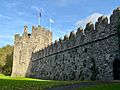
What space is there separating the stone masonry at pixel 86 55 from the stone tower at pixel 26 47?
152 inches

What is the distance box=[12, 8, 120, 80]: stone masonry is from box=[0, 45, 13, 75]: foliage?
23.6 metres

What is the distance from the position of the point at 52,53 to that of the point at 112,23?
15.1 meters

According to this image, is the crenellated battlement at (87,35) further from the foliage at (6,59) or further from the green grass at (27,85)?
the foliage at (6,59)

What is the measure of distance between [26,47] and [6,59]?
71.3 ft

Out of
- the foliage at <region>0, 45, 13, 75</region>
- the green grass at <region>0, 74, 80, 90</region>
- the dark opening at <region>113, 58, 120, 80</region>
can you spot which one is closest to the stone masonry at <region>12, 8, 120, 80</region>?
the dark opening at <region>113, 58, 120, 80</region>

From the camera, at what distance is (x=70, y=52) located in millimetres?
28047

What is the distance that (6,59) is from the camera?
215ft

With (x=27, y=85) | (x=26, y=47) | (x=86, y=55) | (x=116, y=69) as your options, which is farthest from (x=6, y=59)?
(x=27, y=85)

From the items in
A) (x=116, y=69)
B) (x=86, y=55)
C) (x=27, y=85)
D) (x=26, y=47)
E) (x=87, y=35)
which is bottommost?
(x=27, y=85)

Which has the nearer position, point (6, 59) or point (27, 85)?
point (27, 85)

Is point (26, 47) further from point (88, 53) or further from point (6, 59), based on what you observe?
point (88, 53)

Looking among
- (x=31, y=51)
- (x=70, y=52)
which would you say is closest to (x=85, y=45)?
(x=70, y=52)

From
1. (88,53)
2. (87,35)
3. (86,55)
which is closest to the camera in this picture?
(88,53)

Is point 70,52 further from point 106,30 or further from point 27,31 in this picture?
point 27,31
